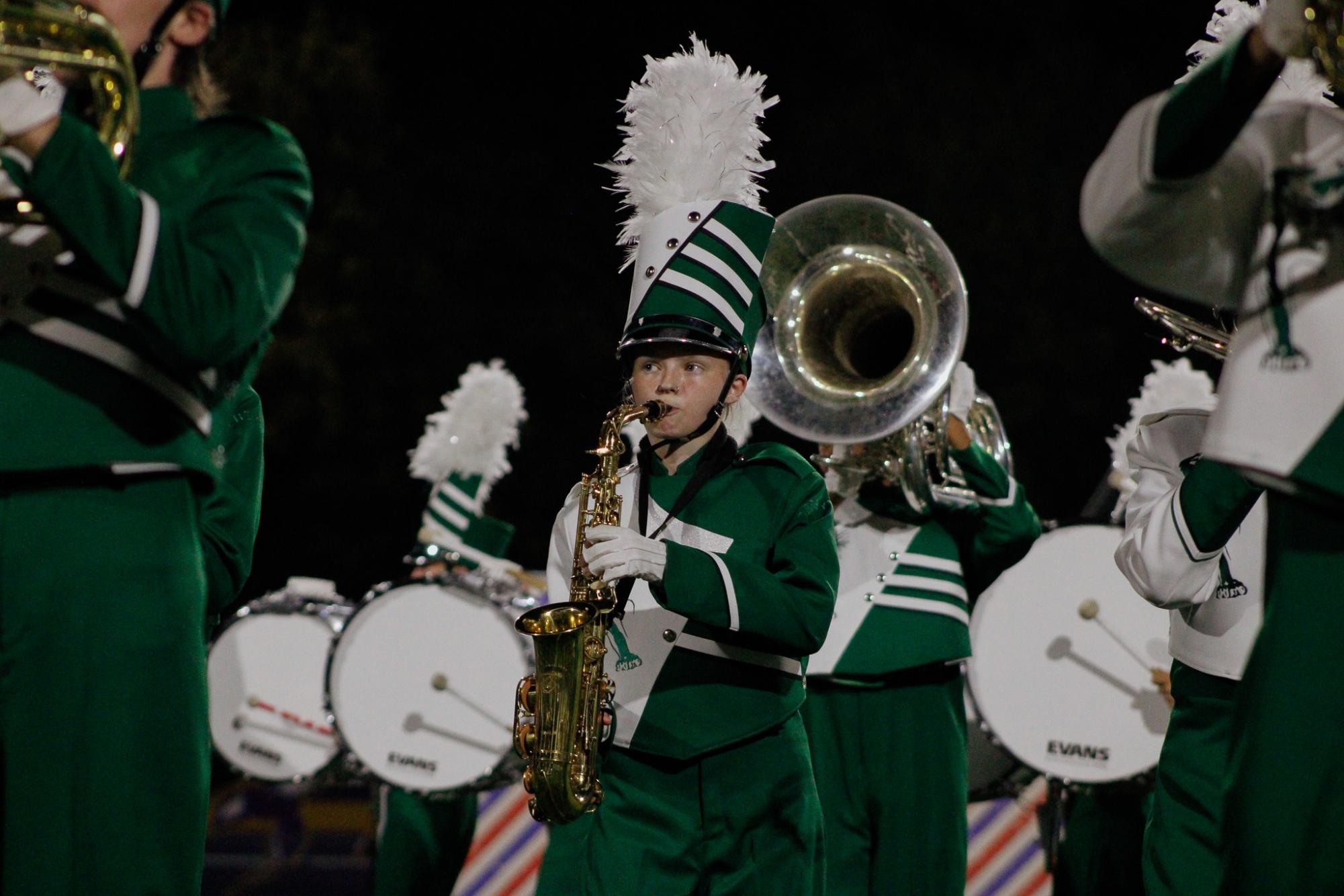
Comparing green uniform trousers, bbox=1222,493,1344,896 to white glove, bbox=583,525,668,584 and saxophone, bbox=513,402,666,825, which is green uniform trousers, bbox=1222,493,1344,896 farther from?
saxophone, bbox=513,402,666,825

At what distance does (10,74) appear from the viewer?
2008 millimetres

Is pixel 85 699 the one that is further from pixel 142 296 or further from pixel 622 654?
pixel 622 654

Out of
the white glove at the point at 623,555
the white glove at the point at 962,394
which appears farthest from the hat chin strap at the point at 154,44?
the white glove at the point at 962,394

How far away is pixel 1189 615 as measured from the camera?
11.3ft

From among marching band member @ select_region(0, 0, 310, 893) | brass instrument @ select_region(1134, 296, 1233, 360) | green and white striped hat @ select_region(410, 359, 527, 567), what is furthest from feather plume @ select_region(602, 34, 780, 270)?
green and white striped hat @ select_region(410, 359, 527, 567)

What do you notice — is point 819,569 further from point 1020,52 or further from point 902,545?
point 1020,52

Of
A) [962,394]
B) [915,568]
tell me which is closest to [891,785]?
[915,568]

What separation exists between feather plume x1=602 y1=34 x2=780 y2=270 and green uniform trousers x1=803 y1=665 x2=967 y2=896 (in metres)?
1.68

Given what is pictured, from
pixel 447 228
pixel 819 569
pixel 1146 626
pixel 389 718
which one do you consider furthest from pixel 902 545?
pixel 447 228

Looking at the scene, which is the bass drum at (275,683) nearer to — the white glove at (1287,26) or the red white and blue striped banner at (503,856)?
the red white and blue striped banner at (503,856)

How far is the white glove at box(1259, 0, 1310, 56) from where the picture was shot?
1.97m

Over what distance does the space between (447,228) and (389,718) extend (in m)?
7.12

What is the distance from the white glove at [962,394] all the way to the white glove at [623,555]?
212 cm

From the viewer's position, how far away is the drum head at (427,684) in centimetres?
703
